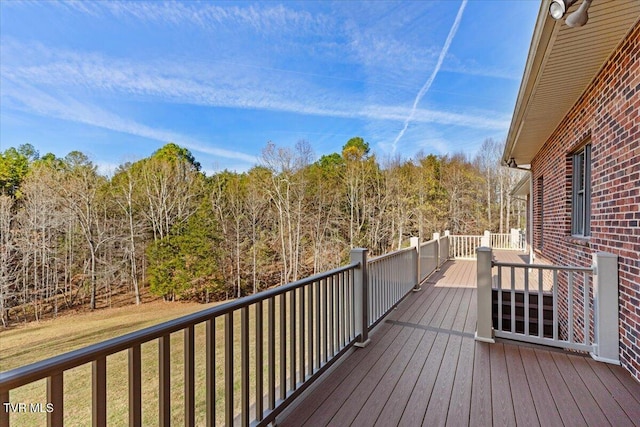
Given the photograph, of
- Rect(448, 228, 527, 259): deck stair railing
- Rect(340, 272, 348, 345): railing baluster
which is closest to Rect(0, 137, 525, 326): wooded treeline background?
Rect(448, 228, 527, 259): deck stair railing

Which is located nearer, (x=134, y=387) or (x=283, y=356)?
(x=134, y=387)

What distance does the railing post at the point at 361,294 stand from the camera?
11.4ft

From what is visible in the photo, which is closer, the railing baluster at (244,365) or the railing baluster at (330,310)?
the railing baluster at (244,365)

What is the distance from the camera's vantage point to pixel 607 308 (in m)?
2.92

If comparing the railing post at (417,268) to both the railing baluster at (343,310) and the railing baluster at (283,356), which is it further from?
the railing baluster at (283,356)

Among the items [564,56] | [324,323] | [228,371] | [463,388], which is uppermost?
[564,56]

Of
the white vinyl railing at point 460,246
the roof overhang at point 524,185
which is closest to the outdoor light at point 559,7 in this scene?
the roof overhang at point 524,185

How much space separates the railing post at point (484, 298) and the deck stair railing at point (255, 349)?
1.17 m

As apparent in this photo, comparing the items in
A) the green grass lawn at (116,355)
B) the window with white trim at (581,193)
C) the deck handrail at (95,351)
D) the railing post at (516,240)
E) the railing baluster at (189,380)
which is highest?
the window with white trim at (581,193)

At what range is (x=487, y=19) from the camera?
383 inches

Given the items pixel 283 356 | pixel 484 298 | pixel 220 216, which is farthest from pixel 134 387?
pixel 220 216

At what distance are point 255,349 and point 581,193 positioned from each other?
470cm

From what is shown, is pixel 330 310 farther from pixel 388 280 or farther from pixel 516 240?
pixel 516 240

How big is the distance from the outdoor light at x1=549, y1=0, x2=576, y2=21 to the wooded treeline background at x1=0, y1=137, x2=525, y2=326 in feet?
57.3
